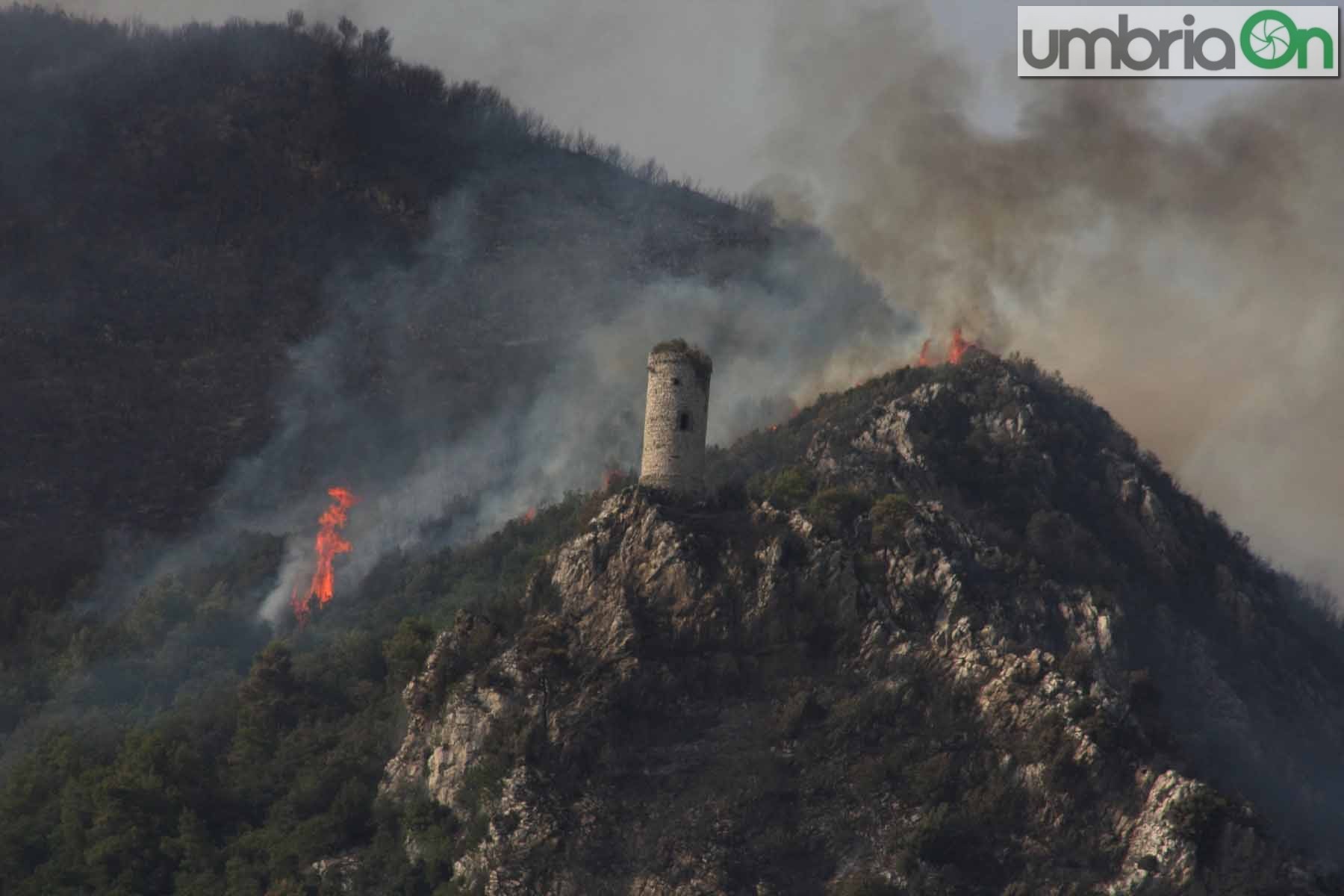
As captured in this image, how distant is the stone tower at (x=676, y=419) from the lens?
120 m

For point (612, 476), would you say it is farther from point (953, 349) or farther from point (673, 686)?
point (673, 686)

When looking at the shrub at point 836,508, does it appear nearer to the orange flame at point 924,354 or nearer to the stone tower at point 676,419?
the stone tower at point 676,419

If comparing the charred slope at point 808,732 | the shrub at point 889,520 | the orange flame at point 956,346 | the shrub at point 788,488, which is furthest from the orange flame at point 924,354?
the shrub at point 889,520

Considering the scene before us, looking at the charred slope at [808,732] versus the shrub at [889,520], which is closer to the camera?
the charred slope at [808,732]

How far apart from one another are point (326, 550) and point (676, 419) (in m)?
65.0

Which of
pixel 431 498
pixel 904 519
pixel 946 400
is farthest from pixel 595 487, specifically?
pixel 904 519

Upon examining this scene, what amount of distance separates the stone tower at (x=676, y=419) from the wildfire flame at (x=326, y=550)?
2073 inches

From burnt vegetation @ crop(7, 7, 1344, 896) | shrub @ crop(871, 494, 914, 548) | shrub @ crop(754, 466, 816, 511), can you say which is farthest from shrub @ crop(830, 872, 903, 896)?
shrub @ crop(754, 466, 816, 511)

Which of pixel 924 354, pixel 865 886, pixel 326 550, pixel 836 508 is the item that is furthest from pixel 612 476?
pixel 865 886

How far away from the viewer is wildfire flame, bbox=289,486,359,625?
16975 cm

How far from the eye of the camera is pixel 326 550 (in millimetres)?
178875

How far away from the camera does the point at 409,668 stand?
131 metres

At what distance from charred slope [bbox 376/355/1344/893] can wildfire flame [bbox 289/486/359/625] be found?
146 ft

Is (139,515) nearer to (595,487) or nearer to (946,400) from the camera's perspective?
(595,487)
